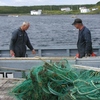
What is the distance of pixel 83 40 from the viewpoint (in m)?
9.25

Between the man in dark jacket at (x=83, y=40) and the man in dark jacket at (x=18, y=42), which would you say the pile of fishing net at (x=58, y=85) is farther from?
the man in dark jacket at (x=18, y=42)

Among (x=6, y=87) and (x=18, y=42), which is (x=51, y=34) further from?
(x=6, y=87)

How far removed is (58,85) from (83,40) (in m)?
4.10

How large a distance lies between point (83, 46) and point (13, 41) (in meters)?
1.95

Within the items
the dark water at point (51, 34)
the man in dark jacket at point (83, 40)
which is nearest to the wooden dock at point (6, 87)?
the man in dark jacket at point (83, 40)

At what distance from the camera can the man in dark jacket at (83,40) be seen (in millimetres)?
8906

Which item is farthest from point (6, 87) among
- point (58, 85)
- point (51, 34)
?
point (51, 34)

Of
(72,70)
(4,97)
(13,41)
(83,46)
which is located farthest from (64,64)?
(13,41)

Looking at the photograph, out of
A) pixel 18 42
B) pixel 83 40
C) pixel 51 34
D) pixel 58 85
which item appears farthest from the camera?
pixel 51 34

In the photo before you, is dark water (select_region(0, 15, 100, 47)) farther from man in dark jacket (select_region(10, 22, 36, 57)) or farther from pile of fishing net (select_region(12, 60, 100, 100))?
pile of fishing net (select_region(12, 60, 100, 100))

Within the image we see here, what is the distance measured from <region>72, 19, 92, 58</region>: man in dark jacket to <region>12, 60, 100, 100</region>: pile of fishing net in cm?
339

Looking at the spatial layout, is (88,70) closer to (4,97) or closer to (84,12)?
(4,97)

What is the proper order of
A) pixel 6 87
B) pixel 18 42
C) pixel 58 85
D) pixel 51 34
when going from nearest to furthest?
pixel 58 85 < pixel 6 87 < pixel 18 42 < pixel 51 34

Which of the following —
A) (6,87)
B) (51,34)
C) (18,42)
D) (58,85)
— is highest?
(18,42)
